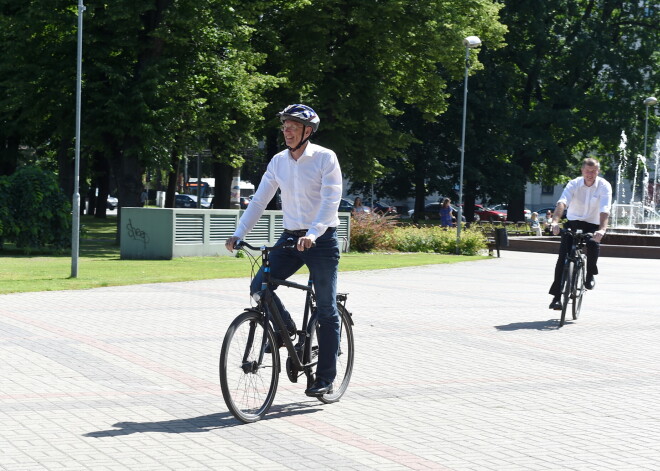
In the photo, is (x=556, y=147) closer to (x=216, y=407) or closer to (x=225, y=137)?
(x=225, y=137)

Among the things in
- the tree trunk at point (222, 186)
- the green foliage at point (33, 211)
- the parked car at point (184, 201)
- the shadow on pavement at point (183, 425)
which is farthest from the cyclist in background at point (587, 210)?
the parked car at point (184, 201)

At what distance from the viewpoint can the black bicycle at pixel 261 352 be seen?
6344 millimetres

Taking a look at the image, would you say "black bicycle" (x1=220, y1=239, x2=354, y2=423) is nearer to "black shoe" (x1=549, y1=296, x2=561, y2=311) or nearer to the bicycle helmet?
the bicycle helmet

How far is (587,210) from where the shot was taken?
501 inches

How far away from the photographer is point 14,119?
32.7 meters

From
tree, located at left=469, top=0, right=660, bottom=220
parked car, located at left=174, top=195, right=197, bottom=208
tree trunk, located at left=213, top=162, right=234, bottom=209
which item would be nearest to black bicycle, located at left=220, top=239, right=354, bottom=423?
tree trunk, located at left=213, top=162, right=234, bottom=209

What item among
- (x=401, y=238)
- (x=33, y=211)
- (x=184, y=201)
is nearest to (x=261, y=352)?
(x=33, y=211)

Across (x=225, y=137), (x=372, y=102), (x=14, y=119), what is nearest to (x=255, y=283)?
(x=225, y=137)

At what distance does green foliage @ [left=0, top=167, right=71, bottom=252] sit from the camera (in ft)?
82.0

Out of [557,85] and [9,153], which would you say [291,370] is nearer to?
[9,153]

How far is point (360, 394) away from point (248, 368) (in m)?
1.38

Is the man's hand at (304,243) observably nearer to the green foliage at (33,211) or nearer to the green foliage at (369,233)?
the green foliage at (33,211)

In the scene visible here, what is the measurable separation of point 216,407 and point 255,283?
0.91 m

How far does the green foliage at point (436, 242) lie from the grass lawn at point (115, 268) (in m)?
1.88
